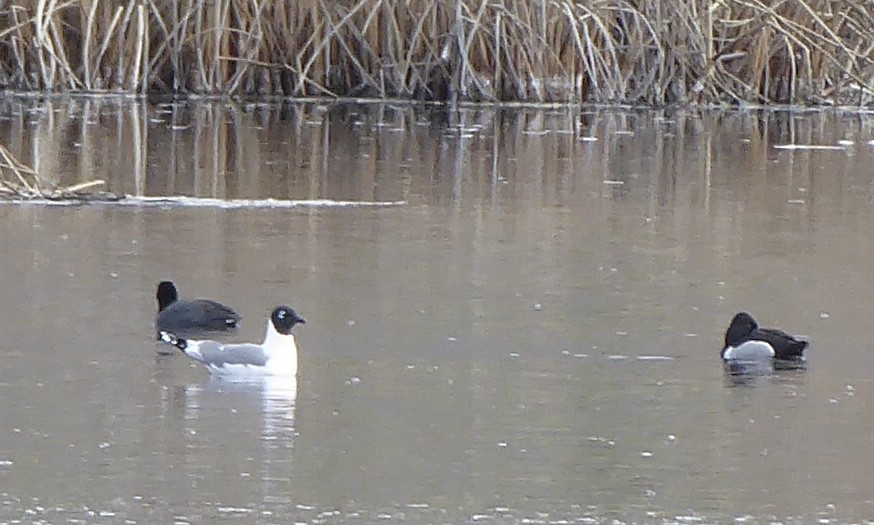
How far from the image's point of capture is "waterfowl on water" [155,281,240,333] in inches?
265

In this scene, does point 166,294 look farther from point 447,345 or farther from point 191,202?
point 191,202

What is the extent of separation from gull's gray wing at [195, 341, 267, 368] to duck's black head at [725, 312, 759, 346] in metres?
1.40

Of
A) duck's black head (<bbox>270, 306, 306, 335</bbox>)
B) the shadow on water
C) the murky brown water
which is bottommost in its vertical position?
the shadow on water

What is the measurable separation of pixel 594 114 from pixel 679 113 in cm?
71

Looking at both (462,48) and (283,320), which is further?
(462,48)

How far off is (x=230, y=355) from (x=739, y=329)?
4.98 feet

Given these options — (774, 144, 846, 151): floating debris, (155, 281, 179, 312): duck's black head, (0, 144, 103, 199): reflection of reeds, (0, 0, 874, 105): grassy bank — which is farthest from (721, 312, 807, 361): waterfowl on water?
(0, 0, 874, 105): grassy bank

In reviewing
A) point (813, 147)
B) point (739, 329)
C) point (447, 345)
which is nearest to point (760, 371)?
point (739, 329)

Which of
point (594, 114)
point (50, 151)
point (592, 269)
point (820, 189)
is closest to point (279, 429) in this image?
point (592, 269)

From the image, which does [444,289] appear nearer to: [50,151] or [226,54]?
[50,151]

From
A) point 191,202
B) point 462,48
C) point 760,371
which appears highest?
point 462,48

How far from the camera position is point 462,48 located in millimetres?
17438

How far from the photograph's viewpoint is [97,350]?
20.9ft

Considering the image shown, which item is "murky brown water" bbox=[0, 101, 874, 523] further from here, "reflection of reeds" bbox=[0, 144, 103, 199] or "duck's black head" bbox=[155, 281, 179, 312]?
"reflection of reeds" bbox=[0, 144, 103, 199]
